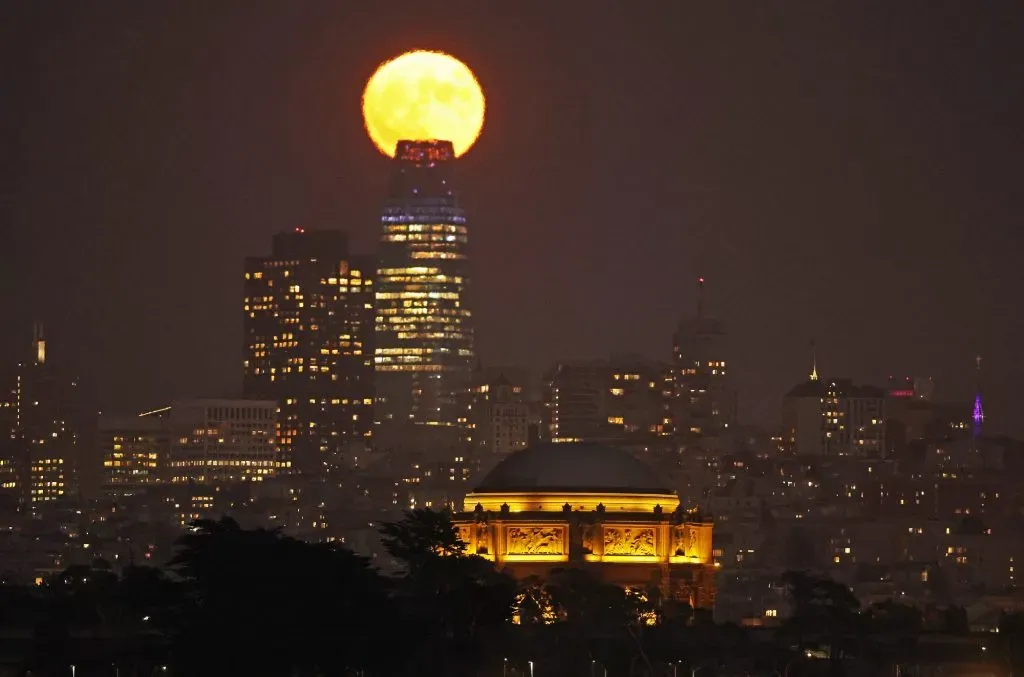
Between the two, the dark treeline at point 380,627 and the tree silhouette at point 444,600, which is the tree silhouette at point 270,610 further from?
the tree silhouette at point 444,600

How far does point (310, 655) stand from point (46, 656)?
54.2 feet

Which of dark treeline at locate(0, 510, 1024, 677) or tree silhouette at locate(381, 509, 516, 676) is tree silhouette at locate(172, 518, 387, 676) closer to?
dark treeline at locate(0, 510, 1024, 677)

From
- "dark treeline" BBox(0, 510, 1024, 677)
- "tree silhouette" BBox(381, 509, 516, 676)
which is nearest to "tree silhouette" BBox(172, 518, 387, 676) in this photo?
"dark treeline" BBox(0, 510, 1024, 677)

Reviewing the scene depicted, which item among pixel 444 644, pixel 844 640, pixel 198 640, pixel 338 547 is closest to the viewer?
pixel 198 640

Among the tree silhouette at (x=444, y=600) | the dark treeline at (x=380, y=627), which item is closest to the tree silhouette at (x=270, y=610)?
the dark treeline at (x=380, y=627)

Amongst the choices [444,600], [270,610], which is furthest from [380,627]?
[444,600]

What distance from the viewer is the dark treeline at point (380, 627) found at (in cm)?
15550

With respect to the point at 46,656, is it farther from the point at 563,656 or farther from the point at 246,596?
the point at 563,656

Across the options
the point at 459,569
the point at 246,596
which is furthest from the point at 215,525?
the point at 459,569

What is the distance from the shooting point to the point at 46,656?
166375 millimetres

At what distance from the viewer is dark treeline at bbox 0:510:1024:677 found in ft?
510

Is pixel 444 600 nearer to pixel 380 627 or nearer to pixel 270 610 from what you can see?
pixel 380 627

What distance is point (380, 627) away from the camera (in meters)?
158

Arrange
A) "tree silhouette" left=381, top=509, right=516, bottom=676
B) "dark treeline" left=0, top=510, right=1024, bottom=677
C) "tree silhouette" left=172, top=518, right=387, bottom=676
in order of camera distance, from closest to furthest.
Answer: "tree silhouette" left=172, top=518, right=387, bottom=676
"dark treeline" left=0, top=510, right=1024, bottom=677
"tree silhouette" left=381, top=509, right=516, bottom=676
